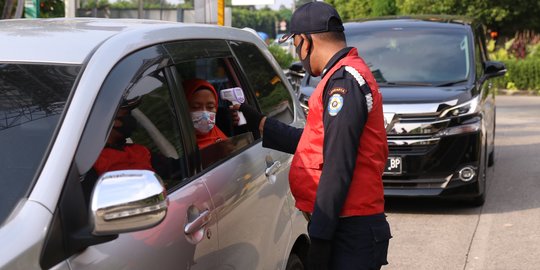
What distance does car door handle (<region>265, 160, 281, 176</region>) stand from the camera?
13.1 feet

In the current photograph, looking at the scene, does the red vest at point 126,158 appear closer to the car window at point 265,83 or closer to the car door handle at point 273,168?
the car door handle at point 273,168

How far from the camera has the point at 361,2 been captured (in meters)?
50.9

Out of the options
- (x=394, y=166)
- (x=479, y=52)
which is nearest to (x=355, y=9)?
(x=479, y=52)

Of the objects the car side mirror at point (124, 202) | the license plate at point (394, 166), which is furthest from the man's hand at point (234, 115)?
the license plate at point (394, 166)

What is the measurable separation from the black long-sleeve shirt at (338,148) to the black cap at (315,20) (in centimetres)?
30

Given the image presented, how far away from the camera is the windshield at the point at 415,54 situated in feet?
29.2

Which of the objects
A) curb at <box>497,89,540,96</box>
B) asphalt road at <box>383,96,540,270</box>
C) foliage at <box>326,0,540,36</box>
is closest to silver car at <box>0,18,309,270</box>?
asphalt road at <box>383,96,540,270</box>

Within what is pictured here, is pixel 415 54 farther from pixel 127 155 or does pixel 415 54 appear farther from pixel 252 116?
pixel 127 155

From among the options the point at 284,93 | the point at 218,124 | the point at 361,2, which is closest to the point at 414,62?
the point at 284,93

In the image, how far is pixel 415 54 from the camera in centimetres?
927

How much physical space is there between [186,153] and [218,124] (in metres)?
1.09

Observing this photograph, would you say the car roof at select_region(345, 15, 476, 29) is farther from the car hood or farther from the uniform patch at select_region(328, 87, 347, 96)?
the uniform patch at select_region(328, 87, 347, 96)

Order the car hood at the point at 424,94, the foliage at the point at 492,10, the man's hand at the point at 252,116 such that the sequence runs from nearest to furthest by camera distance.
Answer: the man's hand at the point at 252,116 → the car hood at the point at 424,94 → the foliage at the point at 492,10

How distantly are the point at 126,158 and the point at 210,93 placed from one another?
3.39 ft
